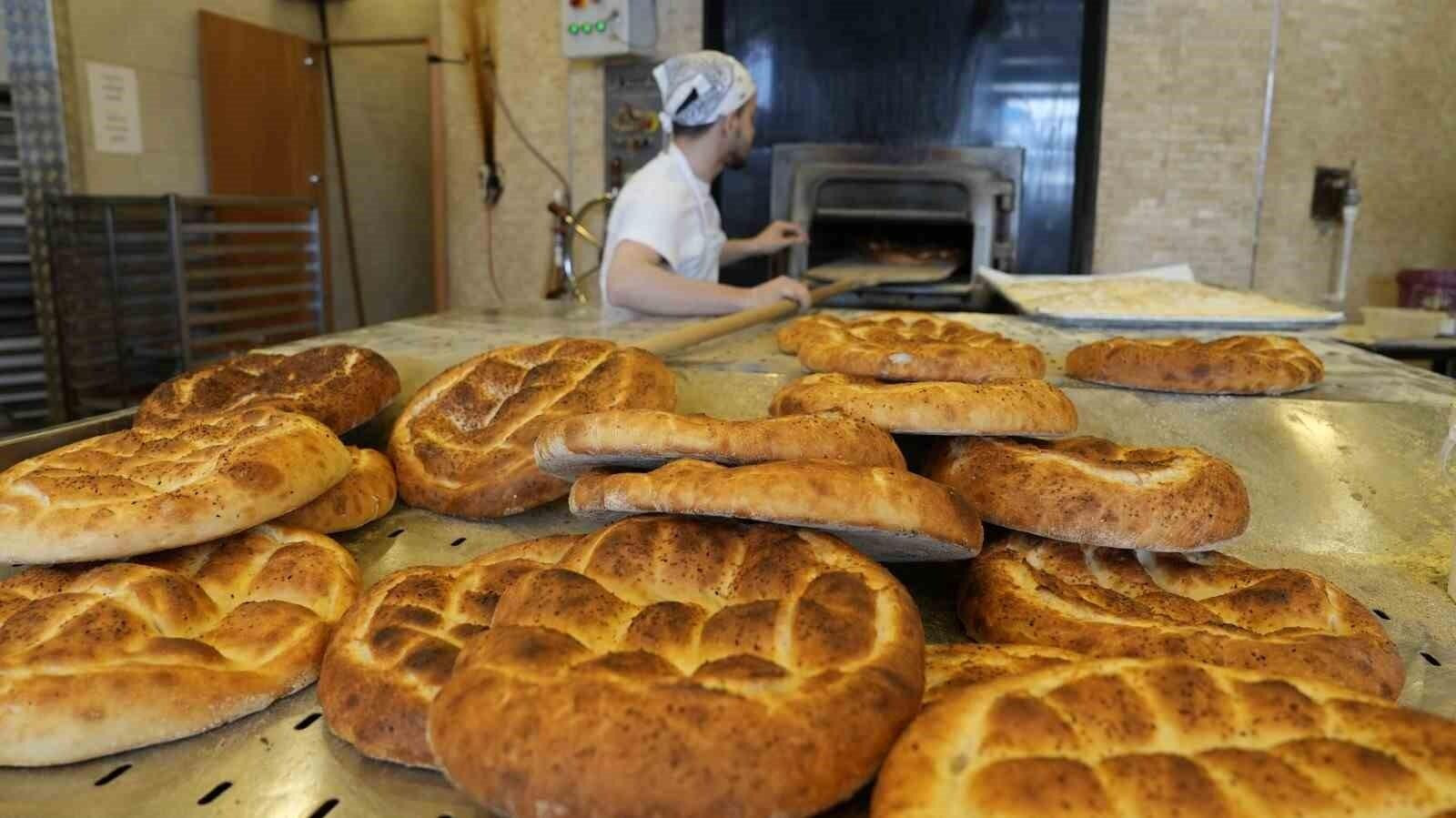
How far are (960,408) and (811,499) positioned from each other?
407 mm

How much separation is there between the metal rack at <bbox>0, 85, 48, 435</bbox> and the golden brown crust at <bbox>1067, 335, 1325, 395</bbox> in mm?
4507

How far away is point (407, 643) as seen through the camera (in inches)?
39.6

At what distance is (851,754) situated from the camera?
0.77 meters

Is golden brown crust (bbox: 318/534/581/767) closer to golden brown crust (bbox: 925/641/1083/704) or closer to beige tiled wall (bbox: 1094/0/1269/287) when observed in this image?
golden brown crust (bbox: 925/641/1083/704)

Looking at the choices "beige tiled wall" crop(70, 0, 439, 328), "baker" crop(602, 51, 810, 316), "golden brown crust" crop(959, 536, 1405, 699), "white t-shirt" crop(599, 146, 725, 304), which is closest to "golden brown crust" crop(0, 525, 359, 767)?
"golden brown crust" crop(959, 536, 1405, 699)

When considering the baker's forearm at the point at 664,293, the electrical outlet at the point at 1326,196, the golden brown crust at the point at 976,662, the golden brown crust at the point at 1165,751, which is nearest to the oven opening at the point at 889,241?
the electrical outlet at the point at 1326,196

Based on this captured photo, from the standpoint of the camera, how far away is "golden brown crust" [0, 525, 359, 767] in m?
0.94

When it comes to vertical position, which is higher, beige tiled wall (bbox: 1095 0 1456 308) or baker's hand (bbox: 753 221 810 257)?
beige tiled wall (bbox: 1095 0 1456 308)

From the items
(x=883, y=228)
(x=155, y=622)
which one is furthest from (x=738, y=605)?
(x=883, y=228)

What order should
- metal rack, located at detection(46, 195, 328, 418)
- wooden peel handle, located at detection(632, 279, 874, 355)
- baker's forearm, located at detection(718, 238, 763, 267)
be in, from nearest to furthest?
1. wooden peel handle, located at detection(632, 279, 874, 355)
2. metal rack, located at detection(46, 195, 328, 418)
3. baker's forearm, located at detection(718, 238, 763, 267)

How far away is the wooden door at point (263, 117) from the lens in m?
5.52

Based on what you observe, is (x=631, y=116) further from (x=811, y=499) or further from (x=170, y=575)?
(x=811, y=499)

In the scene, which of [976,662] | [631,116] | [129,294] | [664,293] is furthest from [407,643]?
[631,116]

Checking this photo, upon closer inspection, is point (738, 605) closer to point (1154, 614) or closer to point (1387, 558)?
point (1154, 614)
